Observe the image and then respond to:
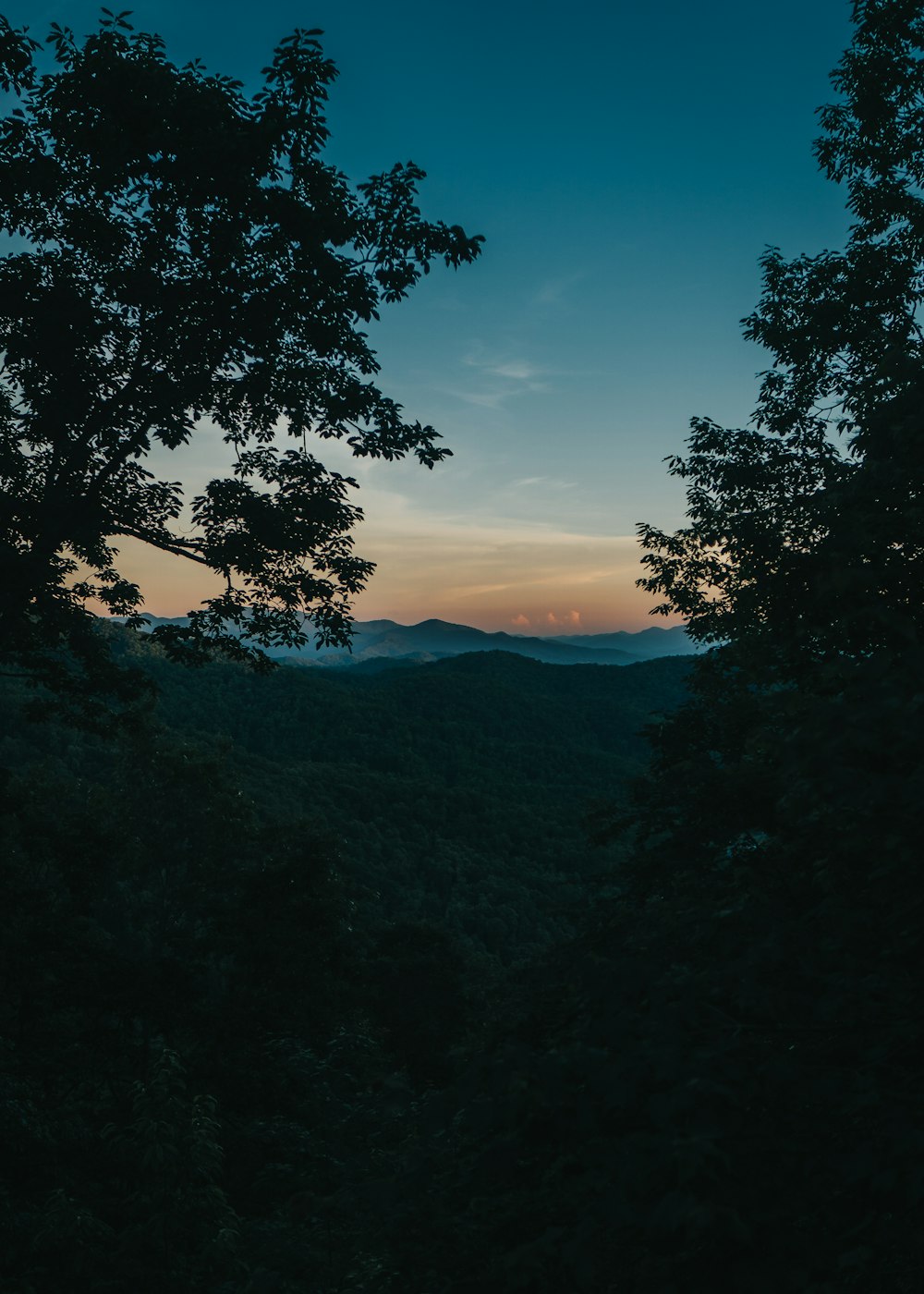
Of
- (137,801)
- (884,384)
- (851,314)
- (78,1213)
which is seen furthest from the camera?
(137,801)

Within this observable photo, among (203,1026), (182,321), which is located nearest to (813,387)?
(182,321)

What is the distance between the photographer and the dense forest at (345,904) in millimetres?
3383

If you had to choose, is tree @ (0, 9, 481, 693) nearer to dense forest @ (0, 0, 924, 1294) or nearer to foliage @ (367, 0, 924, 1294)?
dense forest @ (0, 0, 924, 1294)

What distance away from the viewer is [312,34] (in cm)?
1031

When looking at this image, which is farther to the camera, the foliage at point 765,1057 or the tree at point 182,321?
the tree at point 182,321

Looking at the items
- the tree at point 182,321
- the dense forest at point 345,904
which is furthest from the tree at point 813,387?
the tree at point 182,321

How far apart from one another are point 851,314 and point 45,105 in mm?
13585

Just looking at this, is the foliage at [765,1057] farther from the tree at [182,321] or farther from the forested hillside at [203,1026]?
the tree at [182,321]

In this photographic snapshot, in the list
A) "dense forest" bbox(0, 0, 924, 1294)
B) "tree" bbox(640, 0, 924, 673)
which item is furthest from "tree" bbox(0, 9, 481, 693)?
"tree" bbox(640, 0, 924, 673)

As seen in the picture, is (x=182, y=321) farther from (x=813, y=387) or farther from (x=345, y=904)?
(x=345, y=904)

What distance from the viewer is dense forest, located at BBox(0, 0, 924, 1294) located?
338 centimetres

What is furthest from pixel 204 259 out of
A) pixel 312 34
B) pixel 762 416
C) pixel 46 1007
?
pixel 46 1007

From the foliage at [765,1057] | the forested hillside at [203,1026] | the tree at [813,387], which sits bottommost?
the forested hillside at [203,1026]

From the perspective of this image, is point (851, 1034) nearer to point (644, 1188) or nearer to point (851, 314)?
point (644, 1188)
